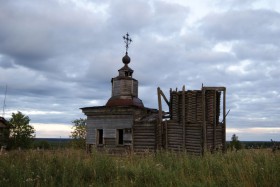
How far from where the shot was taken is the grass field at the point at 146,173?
6.63 m

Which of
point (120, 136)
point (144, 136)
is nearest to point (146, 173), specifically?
point (144, 136)

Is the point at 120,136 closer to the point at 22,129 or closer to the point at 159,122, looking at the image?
the point at 159,122

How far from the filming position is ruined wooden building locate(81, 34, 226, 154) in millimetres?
21891

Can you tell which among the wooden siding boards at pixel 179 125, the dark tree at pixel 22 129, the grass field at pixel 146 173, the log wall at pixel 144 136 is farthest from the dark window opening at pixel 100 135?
the dark tree at pixel 22 129

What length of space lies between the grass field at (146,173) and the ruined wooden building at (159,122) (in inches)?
471

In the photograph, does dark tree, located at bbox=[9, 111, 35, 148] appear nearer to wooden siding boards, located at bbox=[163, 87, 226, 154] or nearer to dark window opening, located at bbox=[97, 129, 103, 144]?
dark window opening, located at bbox=[97, 129, 103, 144]

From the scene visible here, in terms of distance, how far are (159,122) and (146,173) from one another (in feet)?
50.6

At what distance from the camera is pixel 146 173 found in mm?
7590

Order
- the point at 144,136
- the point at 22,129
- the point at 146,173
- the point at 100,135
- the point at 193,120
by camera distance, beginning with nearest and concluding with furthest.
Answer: the point at 146,173, the point at 193,120, the point at 144,136, the point at 100,135, the point at 22,129

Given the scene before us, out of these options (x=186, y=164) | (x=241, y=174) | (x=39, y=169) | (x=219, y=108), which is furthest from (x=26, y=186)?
(x=219, y=108)

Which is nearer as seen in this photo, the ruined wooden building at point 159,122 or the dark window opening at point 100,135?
the ruined wooden building at point 159,122

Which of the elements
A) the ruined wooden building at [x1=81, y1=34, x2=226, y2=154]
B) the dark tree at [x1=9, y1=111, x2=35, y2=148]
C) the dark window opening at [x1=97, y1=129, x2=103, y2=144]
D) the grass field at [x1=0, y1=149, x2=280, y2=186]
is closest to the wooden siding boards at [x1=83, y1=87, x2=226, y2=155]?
the ruined wooden building at [x1=81, y1=34, x2=226, y2=154]

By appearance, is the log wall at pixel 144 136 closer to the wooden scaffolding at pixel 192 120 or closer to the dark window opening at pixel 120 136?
the wooden scaffolding at pixel 192 120

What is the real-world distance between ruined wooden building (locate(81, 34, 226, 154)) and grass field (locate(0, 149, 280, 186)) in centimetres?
1198
